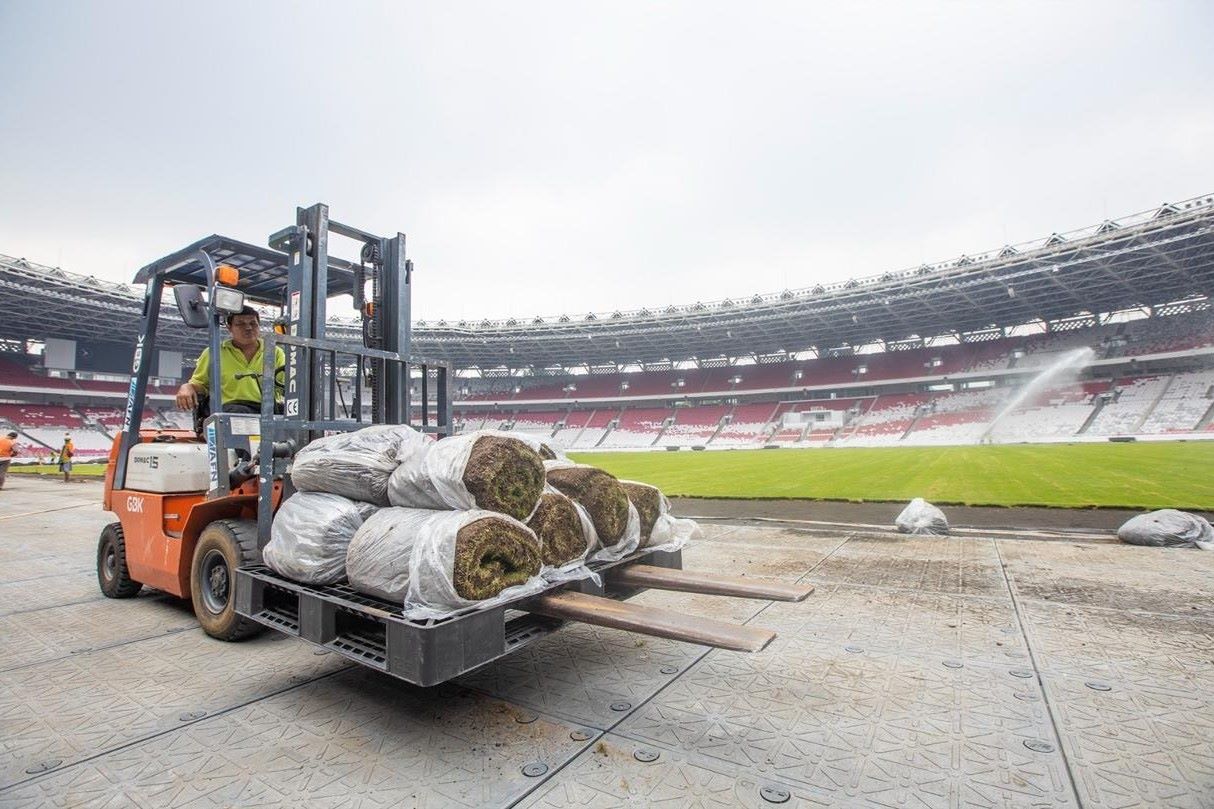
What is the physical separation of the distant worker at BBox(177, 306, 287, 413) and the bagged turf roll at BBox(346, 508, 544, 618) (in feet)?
7.26

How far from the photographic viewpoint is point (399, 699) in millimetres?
3244

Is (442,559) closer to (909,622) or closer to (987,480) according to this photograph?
(909,622)

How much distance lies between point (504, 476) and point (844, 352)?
58.2 m

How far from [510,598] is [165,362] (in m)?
57.2

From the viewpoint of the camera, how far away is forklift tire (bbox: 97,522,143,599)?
5277mm

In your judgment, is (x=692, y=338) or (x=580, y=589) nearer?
(x=580, y=589)

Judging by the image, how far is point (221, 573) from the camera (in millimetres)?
4199

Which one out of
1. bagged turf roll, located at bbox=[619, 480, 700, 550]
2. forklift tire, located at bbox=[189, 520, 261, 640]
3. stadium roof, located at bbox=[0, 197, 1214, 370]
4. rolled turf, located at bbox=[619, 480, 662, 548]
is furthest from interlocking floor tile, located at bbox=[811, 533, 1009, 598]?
stadium roof, located at bbox=[0, 197, 1214, 370]

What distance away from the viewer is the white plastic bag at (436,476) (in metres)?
2.96

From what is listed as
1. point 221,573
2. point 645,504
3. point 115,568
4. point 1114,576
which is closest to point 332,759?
point 221,573

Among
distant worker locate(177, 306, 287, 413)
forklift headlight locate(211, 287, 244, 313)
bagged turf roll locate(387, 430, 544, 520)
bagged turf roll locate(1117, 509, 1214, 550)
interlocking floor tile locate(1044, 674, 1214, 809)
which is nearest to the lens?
interlocking floor tile locate(1044, 674, 1214, 809)

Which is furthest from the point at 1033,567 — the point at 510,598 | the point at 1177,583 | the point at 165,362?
the point at 165,362

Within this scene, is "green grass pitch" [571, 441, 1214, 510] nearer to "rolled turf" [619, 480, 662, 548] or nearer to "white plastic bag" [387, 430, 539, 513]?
"rolled turf" [619, 480, 662, 548]

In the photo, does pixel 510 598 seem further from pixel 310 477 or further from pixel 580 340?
pixel 580 340
